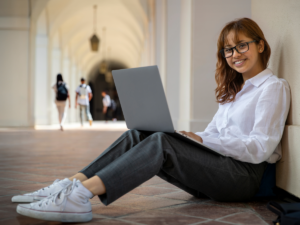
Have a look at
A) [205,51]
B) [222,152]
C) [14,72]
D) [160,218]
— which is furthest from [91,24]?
[160,218]

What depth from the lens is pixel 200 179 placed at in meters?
2.07

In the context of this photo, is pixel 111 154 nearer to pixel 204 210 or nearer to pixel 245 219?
pixel 204 210

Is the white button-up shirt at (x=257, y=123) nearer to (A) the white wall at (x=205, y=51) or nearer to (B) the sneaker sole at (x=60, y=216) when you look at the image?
(B) the sneaker sole at (x=60, y=216)

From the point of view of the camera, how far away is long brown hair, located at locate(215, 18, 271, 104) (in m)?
2.32

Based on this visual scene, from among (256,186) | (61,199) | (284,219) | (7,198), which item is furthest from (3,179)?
(284,219)

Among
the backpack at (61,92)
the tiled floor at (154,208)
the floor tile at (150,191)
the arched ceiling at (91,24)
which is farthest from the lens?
the arched ceiling at (91,24)

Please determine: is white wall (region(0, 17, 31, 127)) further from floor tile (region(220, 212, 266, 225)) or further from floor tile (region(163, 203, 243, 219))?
floor tile (region(220, 212, 266, 225))

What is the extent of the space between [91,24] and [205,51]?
1775 cm

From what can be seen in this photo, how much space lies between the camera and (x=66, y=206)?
179 centimetres

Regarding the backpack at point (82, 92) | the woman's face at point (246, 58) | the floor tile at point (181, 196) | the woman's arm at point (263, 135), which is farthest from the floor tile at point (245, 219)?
the backpack at point (82, 92)

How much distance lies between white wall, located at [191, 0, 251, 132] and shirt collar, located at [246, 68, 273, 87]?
121 inches

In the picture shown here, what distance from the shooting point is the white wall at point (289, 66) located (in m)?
2.14

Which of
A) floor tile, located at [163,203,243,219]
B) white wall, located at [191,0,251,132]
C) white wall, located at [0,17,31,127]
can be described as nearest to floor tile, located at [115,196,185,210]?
floor tile, located at [163,203,243,219]

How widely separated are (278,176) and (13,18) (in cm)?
1315
